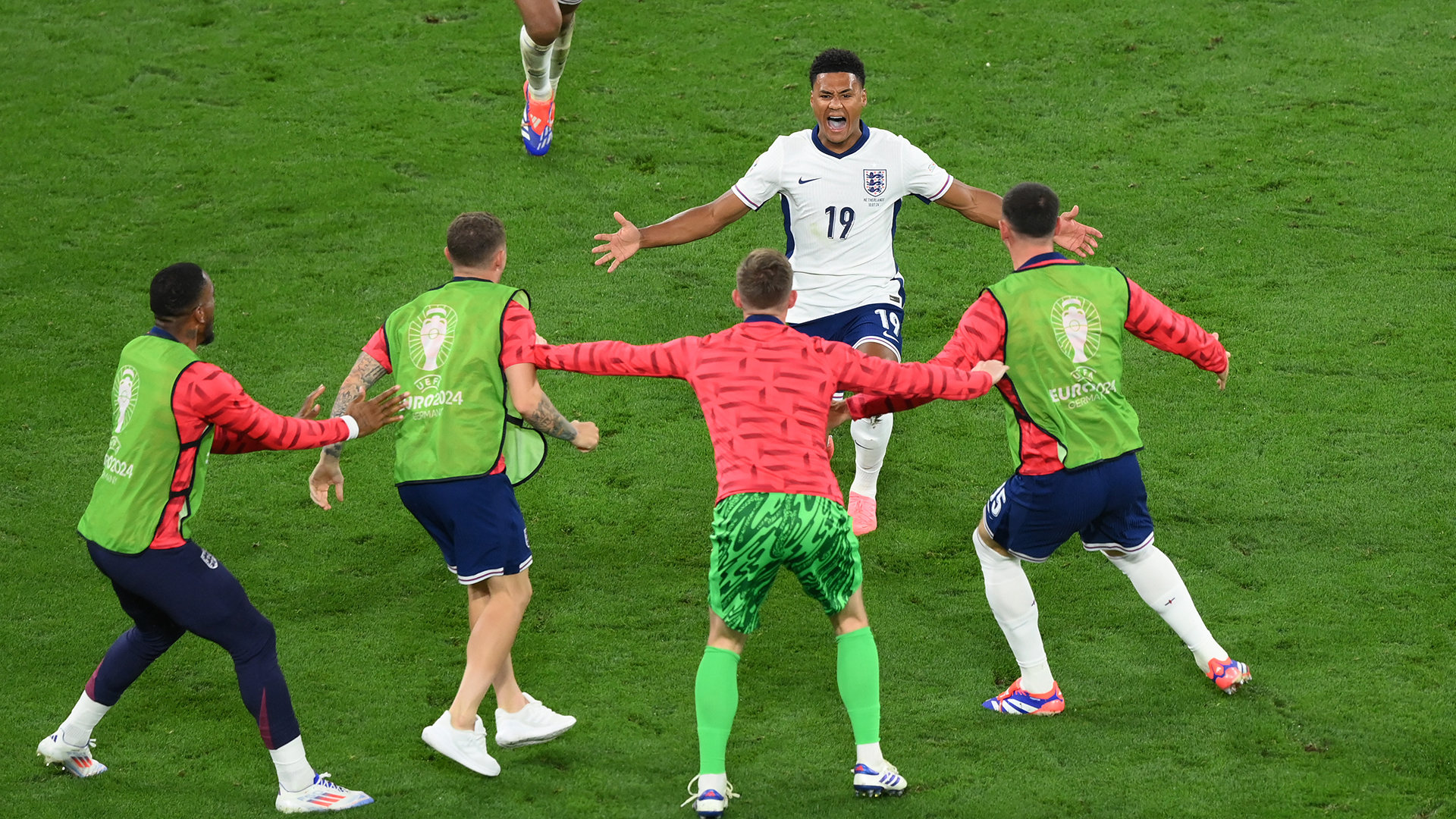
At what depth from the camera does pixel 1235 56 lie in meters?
12.8

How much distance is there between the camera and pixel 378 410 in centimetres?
536

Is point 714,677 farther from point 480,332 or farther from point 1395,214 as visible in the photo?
point 1395,214

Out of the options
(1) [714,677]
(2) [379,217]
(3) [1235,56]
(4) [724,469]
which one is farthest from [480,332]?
(3) [1235,56]

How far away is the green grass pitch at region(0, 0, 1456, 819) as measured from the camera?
18.4 ft

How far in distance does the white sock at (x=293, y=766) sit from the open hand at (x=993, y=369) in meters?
2.85

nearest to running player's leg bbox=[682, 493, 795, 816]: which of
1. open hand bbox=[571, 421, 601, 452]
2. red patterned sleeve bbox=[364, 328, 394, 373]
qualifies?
open hand bbox=[571, 421, 601, 452]

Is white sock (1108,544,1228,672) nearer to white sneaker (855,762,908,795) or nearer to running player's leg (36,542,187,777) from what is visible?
white sneaker (855,762,908,795)

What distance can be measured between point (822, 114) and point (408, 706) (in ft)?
11.6

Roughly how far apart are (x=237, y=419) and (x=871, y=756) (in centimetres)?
258

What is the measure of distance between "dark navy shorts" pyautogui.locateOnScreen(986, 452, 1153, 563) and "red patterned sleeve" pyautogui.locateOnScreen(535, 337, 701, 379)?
1.46 meters

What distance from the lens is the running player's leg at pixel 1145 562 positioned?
554cm

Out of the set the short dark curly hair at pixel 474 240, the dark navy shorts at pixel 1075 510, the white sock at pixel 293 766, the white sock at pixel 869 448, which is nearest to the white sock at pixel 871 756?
the dark navy shorts at pixel 1075 510

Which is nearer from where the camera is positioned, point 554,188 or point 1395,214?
point 1395,214

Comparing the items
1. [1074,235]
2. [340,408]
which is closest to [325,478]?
[340,408]
